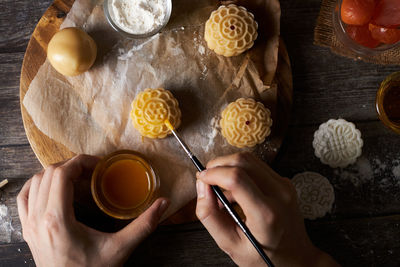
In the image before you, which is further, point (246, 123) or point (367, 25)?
point (367, 25)

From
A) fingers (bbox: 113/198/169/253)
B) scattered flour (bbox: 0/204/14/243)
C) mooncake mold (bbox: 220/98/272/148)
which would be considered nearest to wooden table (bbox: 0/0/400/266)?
scattered flour (bbox: 0/204/14/243)

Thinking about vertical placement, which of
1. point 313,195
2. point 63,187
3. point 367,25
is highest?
point 63,187

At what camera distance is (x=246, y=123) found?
166cm

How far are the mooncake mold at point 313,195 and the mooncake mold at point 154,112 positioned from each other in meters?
0.67

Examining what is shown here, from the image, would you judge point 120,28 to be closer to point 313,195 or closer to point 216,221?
point 216,221

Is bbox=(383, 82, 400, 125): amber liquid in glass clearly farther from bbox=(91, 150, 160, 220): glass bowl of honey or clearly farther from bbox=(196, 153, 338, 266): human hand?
bbox=(91, 150, 160, 220): glass bowl of honey

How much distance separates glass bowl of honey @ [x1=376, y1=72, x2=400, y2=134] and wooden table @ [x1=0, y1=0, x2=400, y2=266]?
4 centimetres

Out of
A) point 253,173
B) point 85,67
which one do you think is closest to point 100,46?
point 85,67

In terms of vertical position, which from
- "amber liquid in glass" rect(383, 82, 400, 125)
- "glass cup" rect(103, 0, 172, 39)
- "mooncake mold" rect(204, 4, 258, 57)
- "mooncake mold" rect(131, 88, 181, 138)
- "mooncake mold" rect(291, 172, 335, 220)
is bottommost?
"mooncake mold" rect(291, 172, 335, 220)

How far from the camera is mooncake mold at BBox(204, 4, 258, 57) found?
170cm

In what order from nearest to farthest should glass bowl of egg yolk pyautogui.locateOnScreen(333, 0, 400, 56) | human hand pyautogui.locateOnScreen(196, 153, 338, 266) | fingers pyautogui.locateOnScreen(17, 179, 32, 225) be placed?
human hand pyautogui.locateOnScreen(196, 153, 338, 266)
fingers pyautogui.locateOnScreen(17, 179, 32, 225)
glass bowl of egg yolk pyautogui.locateOnScreen(333, 0, 400, 56)

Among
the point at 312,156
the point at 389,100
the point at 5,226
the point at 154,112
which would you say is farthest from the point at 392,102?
the point at 5,226

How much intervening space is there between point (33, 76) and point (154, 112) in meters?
0.60

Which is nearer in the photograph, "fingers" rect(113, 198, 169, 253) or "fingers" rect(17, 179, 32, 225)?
"fingers" rect(113, 198, 169, 253)
